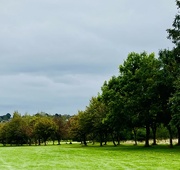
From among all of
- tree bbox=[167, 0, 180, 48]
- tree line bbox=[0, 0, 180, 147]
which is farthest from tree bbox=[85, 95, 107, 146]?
tree bbox=[167, 0, 180, 48]

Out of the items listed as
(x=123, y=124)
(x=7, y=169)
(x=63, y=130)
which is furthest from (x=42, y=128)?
(x=7, y=169)

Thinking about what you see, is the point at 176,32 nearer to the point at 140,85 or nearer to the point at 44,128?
the point at 140,85

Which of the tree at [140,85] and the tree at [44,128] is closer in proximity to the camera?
the tree at [140,85]

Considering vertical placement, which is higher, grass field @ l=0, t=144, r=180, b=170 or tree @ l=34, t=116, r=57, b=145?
tree @ l=34, t=116, r=57, b=145

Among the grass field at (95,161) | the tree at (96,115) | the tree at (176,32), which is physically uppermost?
the tree at (176,32)

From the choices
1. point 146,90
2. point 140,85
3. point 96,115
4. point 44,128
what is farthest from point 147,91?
point 44,128

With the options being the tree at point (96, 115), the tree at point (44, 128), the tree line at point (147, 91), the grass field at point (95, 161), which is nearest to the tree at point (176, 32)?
the tree line at point (147, 91)

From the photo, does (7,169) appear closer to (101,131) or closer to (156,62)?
(156,62)

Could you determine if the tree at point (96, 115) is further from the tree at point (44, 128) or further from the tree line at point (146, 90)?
the tree at point (44, 128)

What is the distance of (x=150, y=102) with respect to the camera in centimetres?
5994

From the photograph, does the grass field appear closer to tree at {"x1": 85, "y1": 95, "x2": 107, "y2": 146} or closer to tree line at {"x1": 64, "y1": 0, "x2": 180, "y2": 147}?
tree line at {"x1": 64, "y1": 0, "x2": 180, "y2": 147}

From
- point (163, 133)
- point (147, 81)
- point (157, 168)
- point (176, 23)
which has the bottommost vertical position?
point (157, 168)

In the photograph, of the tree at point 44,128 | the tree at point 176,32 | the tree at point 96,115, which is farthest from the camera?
the tree at point 44,128

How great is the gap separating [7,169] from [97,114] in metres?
55.8
